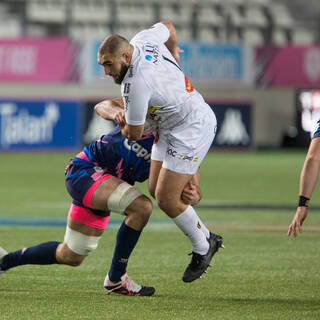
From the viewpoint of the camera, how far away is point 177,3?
94.8ft

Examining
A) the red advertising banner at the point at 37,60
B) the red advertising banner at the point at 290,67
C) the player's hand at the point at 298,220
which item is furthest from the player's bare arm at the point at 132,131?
the red advertising banner at the point at 290,67

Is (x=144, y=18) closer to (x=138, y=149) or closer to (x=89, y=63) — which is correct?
(x=89, y=63)

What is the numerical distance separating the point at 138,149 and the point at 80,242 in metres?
0.76

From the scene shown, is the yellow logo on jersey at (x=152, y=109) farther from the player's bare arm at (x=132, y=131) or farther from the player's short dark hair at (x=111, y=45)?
the player's short dark hair at (x=111, y=45)

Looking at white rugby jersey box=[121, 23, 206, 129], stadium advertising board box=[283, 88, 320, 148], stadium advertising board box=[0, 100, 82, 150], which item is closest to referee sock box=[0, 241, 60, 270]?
white rugby jersey box=[121, 23, 206, 129]

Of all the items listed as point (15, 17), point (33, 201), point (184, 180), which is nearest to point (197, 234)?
point (184, 180)

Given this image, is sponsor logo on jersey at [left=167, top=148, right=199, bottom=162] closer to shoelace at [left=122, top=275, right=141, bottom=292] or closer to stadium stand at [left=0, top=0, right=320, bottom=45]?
shoelace at [left=122, top=275, right=141, bottom=292]

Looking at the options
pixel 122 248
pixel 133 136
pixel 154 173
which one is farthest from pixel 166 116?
pixel 122 248

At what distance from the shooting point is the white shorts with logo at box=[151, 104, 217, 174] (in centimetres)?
604

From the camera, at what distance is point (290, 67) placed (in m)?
27.3

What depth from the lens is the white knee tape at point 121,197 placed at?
5891 millimetres

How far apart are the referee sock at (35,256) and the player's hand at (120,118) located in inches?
40.3

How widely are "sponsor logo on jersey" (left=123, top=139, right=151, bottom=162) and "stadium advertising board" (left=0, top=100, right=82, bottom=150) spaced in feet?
63.5

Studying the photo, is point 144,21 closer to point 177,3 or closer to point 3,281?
point 177,3
